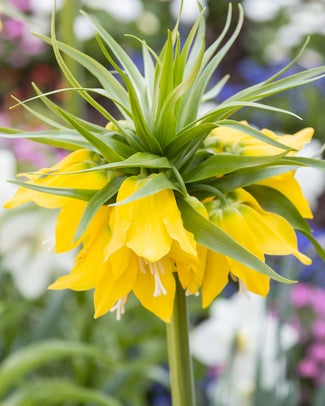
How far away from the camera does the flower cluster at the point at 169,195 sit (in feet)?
1.38

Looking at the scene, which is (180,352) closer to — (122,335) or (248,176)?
(248,176)

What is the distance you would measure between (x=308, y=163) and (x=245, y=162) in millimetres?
50

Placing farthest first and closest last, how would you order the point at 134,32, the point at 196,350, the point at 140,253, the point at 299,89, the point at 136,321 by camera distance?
the point at 134,32 < the point at 299,89 < the point at 136,321 < the point at 196,350 < the point at 140,253

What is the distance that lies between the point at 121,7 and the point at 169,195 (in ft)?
11.2

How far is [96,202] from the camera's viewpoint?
425 mm

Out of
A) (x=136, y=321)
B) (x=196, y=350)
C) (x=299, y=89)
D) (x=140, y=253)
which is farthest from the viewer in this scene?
(x=299, y=89)

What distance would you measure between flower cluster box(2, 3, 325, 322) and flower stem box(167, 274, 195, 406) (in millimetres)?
20

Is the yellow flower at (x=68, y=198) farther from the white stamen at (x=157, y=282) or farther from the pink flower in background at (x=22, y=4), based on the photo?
the pink flower in background at (x=22, y=4)

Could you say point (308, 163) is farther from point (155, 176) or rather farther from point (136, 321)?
point (136, 321)

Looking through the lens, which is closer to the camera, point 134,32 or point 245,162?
point 245,162

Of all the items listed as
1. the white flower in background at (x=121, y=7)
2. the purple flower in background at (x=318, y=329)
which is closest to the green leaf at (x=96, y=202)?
the purple flower in background at (x=318, y=329)

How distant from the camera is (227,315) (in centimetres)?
139

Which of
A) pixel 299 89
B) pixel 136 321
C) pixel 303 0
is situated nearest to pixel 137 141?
pixel 136 321

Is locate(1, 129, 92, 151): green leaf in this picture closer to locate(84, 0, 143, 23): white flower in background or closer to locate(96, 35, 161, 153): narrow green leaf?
locate(96, 35, 161, 153): narrow green leaf
